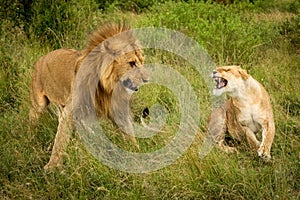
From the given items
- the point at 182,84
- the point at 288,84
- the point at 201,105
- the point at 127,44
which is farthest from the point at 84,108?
the point at 288,84

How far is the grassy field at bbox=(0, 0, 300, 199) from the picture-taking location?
3.90 meters

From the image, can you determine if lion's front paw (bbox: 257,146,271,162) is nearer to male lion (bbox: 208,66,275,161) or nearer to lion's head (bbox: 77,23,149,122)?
male lion (bbox: 208,66,275,161)

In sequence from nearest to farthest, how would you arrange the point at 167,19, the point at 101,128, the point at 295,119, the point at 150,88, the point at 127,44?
the point at 127,44, the point at 101,128, the point at 295,119, the point at 150,88, the point at 167,19

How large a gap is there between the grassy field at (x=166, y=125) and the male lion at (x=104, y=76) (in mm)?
131

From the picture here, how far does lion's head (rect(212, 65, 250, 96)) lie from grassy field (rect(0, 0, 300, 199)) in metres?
0.43

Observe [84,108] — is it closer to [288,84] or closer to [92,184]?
[92,184]

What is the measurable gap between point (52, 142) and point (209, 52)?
3471 mm

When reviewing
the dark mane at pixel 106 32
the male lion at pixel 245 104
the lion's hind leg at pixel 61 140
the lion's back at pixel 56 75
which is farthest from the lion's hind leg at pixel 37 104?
the male lion at pixel 245 104

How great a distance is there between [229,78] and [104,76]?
1.08 metres

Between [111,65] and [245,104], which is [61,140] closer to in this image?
[111,65]

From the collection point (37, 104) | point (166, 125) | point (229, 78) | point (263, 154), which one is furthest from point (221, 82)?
point (37, 104)

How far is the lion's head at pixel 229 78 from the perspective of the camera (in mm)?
4770

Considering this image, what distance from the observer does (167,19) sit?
893cm

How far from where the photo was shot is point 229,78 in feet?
15.7
